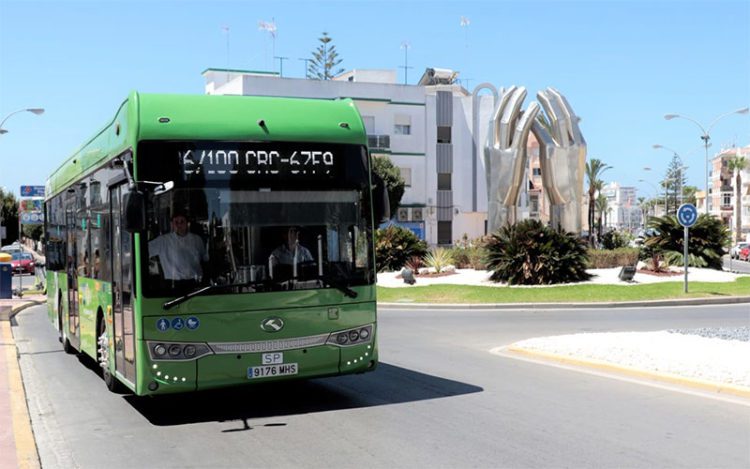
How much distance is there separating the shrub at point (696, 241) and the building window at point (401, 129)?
3834 centimetres

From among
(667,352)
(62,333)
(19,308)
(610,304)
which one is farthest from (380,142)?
(667,352)

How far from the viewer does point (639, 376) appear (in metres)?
11.8

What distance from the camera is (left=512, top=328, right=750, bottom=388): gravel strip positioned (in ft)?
36.6

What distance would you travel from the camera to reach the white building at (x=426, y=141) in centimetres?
7306

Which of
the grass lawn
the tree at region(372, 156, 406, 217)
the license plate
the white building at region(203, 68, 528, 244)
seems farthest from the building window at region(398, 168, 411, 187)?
the license plate

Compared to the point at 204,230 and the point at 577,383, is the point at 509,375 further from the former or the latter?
the point at 204,230

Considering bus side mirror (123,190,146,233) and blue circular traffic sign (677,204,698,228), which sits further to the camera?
blue circular traffic sign (677,204,698,228)

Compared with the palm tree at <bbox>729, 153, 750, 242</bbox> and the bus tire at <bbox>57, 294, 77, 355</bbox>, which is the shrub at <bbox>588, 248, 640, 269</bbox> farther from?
the palm tree at <bbox>729, 153, 750, 242</bbox>

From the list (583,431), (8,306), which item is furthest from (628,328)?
(8,306)

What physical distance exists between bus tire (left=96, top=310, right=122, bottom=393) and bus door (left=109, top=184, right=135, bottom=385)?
757 millimetres

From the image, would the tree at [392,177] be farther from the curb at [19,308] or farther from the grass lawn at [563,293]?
the curb at [19,308]

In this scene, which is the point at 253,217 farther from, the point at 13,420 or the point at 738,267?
the point at 738,267

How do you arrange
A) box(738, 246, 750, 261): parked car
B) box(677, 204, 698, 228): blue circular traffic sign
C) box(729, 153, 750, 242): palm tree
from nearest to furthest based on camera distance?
1. box(677, 204, 698, 228): blue circular traffic sign
2. box(738, 246, 750, 261): parked car
3. box(729, 153, 750, 242): palm tree

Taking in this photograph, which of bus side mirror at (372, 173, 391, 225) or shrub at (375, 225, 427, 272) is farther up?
bus side mirror at (372, 173, 391, 225)
